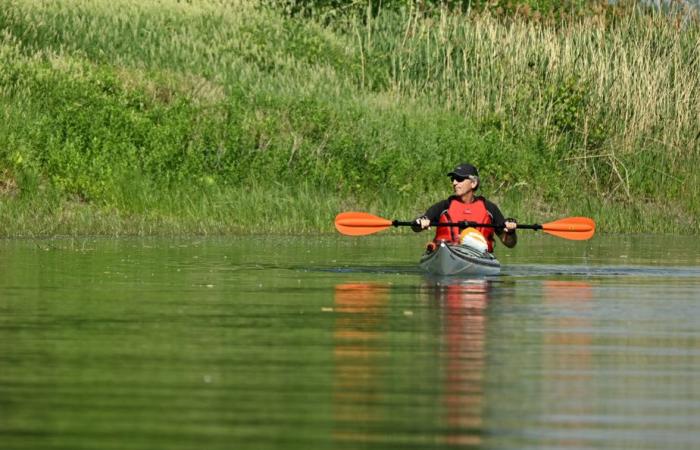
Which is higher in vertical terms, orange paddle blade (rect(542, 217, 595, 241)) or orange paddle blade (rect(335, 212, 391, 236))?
orange paddle blade (rect(335, 212, 391, 236))

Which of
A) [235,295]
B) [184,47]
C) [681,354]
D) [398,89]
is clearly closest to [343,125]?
[398,89]

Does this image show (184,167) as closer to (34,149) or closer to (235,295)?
(34,149)

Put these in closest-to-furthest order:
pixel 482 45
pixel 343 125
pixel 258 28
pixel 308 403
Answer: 1. pixel 308 403
2. pixel 343 125
3. pixel 482 45
4. pixel 258 28

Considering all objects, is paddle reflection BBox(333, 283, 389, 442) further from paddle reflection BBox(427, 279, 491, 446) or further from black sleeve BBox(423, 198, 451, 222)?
black sleeve BBox(423, 198, 451, 222)

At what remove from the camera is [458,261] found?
18.6 metres

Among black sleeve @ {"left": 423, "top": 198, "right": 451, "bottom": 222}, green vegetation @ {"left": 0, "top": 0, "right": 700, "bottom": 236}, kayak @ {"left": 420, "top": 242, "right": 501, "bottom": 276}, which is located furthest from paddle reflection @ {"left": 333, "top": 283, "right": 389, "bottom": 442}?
green vegetation @ {"left": 0, "top": 0, "right": 700, "bottom": 236}

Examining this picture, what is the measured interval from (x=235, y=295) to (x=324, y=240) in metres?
10.1

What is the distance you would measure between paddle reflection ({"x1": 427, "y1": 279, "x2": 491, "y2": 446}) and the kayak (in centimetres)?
84

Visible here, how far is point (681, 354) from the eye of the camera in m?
11.2

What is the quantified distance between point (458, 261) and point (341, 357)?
26.0ft

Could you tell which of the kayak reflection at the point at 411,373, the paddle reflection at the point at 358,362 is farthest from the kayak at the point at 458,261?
the kayak reflection at the point at 411,373

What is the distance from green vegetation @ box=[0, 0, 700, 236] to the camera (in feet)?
87.5

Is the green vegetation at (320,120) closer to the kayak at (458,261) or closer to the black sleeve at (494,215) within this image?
the black sleeve at (494,215)

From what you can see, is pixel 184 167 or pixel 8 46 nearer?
pixel 184 167
